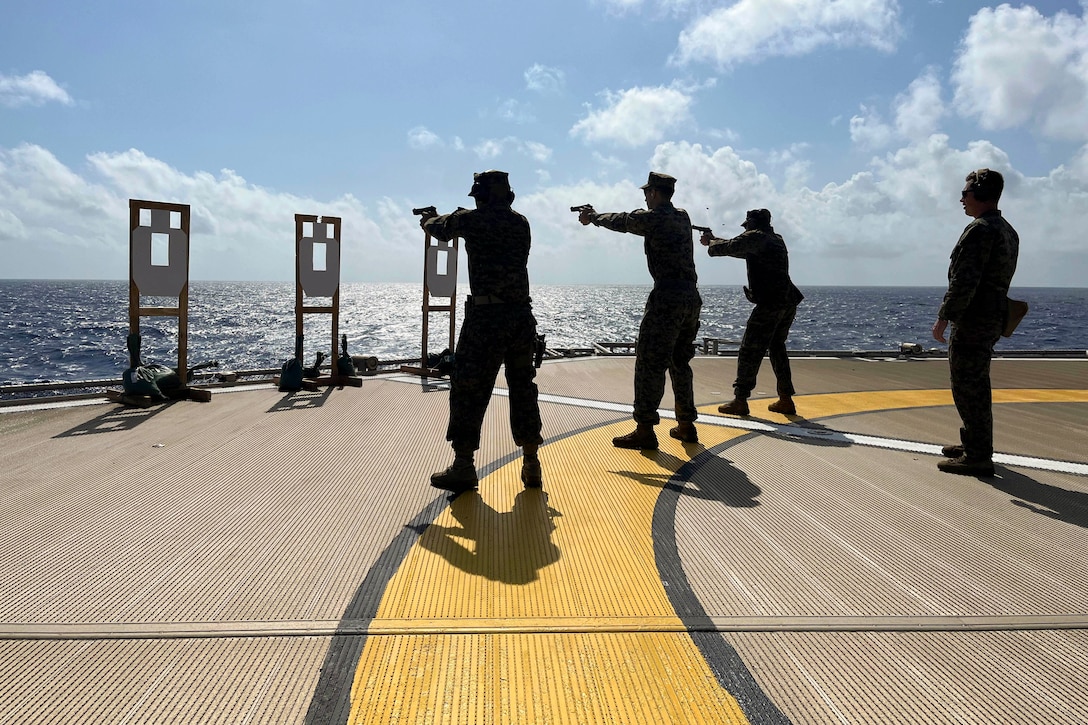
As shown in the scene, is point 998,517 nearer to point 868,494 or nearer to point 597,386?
point 868,494

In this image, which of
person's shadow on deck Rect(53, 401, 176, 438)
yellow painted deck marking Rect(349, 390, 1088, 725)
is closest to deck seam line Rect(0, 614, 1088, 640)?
yellow painted deck marking Rect(349, 390, 1088, 725)

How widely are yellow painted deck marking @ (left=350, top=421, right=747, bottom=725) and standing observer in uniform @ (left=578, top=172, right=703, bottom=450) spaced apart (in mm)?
1356

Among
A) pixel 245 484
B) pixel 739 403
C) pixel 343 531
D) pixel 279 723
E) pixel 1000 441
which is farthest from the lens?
pixel 739 403

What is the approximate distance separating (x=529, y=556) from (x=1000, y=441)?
519 cm

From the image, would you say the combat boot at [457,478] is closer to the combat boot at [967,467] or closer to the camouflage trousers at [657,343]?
the camouflage trousers at [657,343]

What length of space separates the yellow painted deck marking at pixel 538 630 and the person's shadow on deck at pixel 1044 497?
2.54 m

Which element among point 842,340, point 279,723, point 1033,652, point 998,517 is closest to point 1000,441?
point 998,517

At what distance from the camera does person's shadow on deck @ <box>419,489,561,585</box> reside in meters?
2.97

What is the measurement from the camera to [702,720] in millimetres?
1899

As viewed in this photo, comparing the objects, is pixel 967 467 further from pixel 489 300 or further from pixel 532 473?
pixel 489 300

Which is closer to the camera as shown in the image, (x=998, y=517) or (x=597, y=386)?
(x=998, y=517)

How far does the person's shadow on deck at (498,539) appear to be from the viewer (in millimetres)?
2971

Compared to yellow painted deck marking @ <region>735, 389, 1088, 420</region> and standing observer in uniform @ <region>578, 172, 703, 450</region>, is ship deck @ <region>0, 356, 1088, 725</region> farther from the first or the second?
yellow painted deck marking @ <region>735, 389, 1088, 420</region>

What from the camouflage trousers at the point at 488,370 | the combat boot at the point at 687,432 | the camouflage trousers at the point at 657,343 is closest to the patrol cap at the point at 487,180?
the camouflage trousers at the point at 488,370
